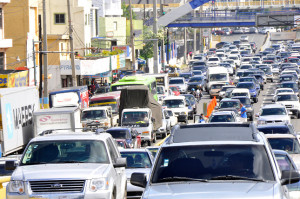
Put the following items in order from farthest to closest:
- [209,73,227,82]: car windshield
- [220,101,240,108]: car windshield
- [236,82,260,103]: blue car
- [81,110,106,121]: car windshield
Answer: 1. [209,73,227,82]: car windshield
2. [236,82,260,103]: blue car
3. [220,101,240,108]: car windshield
4. [81,110,106,121]: car windshield

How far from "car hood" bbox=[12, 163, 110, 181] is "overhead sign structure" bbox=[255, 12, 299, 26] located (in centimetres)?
7433

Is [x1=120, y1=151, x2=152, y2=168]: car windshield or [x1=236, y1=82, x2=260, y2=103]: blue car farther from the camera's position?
[x1=236, y1=82, x2=260, y2=103]: blue car

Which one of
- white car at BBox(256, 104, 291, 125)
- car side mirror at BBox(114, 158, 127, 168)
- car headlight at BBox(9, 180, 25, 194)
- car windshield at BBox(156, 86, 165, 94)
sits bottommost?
white car at BBox(256, 104, 291, 125)

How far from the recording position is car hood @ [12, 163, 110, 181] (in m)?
13.4

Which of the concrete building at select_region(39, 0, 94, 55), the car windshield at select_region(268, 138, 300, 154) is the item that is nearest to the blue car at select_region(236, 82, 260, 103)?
the concrete building at select_region(39, 0, 94, 55)

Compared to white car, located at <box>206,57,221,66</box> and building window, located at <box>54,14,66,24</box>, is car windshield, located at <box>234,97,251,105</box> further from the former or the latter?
white car, located at <box>206,57,221,66</box>

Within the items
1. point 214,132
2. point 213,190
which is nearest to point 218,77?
point 214,132

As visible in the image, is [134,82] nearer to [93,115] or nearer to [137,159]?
[93,115]

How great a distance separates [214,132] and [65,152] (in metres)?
4.22

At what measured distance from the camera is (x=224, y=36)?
579 feet

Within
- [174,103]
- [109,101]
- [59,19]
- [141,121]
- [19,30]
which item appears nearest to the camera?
[141,121]

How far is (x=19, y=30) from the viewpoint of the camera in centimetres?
5688

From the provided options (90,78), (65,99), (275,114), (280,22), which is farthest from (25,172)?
(280,22)

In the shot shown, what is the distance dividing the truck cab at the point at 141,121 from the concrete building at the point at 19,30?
18111 millimetres
